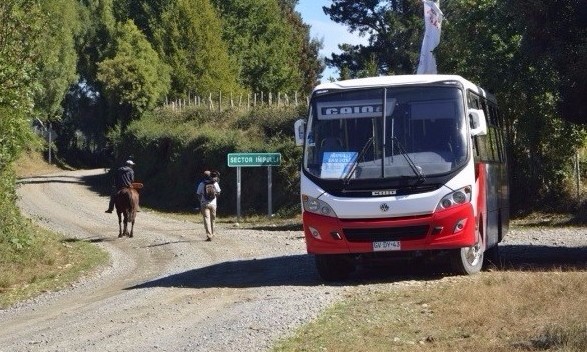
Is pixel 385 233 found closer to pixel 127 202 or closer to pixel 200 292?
pixel 200 292

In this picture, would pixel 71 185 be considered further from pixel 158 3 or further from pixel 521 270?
pixel 521 270

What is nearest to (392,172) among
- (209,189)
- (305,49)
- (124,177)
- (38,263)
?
(38,263)

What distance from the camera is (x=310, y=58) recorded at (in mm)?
89500

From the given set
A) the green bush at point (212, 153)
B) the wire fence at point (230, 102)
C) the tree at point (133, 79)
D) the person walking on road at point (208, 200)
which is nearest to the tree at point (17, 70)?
the person walking on road at point (208, 200)

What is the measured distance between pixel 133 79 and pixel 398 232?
47.4m

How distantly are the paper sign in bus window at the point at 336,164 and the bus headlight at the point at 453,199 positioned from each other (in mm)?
1539

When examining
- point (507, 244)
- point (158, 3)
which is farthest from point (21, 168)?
point (507, 244)

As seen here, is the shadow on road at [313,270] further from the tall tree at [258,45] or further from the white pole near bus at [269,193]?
the tall tree at [258,45]

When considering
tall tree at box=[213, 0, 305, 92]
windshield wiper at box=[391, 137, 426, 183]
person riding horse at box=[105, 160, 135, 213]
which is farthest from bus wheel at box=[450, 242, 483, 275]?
tall tree at box=[213, 0, 305, 92]

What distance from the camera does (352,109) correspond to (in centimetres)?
1658

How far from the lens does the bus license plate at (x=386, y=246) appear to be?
1595 centimetres

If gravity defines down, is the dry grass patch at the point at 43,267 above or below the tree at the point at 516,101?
below

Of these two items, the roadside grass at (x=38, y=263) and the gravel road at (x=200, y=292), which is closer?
the gravel road at (x=200, y=292)

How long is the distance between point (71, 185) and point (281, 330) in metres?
45.8
